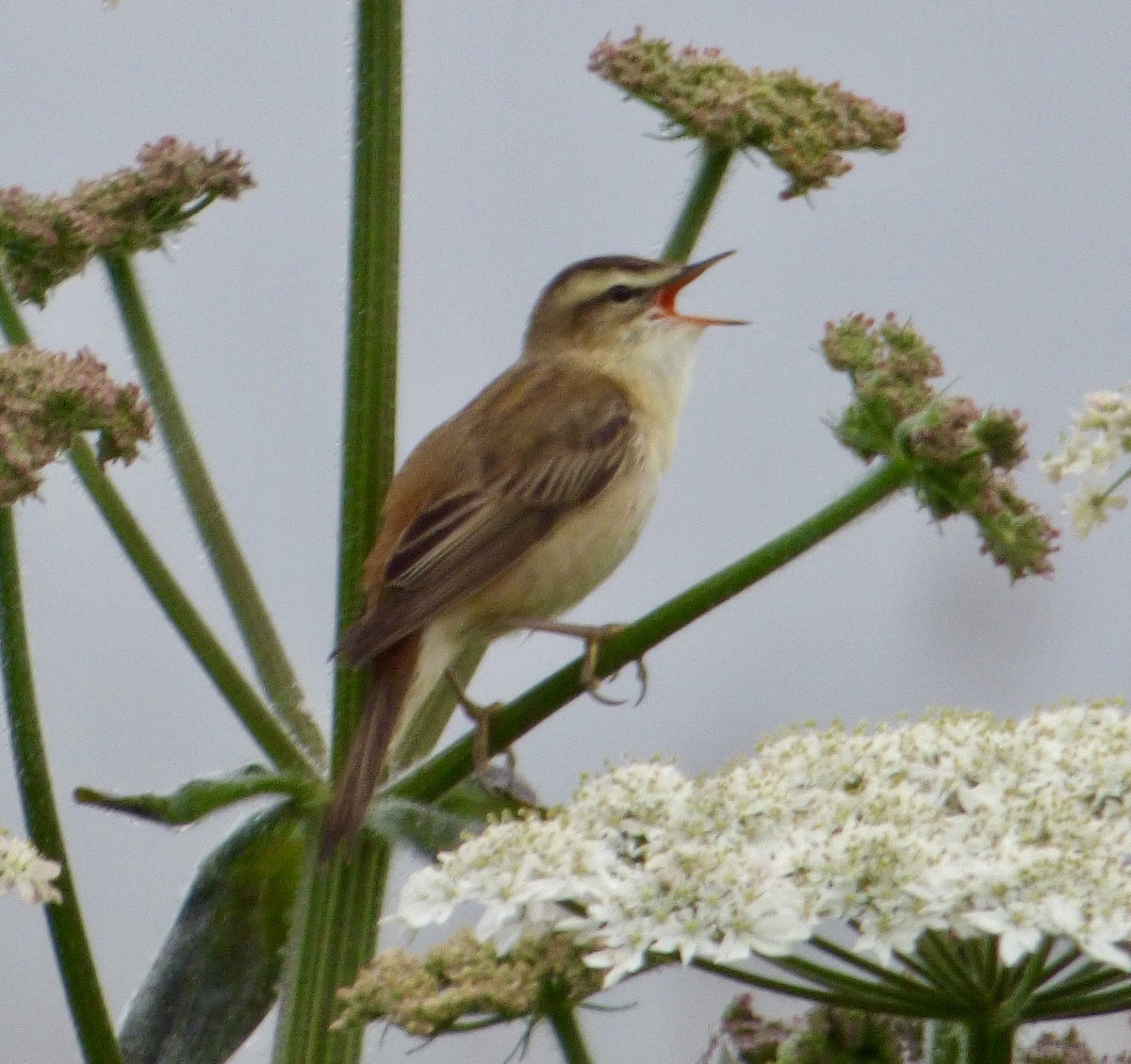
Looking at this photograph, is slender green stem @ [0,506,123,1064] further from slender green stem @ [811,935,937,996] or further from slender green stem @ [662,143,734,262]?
slender green stem @ [662,143,734,262]

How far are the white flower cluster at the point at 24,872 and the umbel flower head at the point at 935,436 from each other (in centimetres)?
121

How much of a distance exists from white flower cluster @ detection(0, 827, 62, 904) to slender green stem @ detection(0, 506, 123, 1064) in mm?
287

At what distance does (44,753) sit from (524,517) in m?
1.41

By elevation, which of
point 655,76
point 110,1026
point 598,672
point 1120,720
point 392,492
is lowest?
point 110,1026

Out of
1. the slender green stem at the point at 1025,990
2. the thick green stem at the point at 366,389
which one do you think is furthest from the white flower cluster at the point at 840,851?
the thick green stem at the point at 366,389

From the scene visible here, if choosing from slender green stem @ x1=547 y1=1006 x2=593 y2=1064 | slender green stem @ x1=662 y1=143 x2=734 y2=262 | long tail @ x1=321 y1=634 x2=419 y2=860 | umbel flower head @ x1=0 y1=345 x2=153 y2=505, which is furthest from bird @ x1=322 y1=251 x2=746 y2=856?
slender green stem @ x1=547 y1=1006 x2=593 y2=1064

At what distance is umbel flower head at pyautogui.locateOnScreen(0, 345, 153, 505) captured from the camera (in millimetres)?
2502

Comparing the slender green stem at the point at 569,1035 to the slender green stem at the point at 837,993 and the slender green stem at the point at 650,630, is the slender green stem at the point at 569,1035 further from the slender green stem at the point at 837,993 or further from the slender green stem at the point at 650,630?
the slender green stem at the point at 650,630

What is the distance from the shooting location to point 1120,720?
223 centimetres

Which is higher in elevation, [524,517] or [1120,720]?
[524,517]

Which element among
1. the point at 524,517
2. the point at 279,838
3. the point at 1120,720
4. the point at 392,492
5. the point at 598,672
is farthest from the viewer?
the point at 524,517

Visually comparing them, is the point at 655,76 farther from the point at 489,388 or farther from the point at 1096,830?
the point at 1096,830

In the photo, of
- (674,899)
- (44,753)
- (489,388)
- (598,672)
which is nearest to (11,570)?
(44,753)

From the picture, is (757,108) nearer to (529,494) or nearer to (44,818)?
(529,494)
